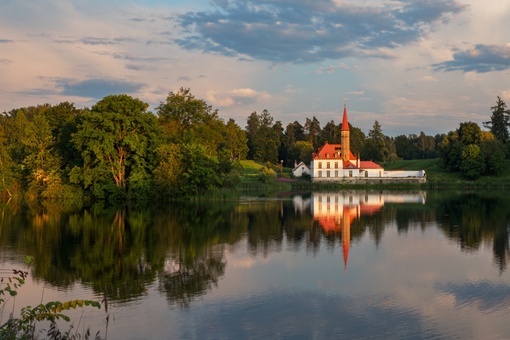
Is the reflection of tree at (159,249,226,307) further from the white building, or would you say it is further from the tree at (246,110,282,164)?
the tree at (246,110,282,164)

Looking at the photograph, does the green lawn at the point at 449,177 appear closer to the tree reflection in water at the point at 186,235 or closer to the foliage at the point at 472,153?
the foliage at the point at 472,153

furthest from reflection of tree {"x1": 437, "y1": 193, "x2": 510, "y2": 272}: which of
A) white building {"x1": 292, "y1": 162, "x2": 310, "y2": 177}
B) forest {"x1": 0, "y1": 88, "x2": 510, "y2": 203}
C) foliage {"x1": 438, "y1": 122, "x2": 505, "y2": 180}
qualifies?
white building {"x1": 292, "y1": 162, "x2": 310, "y2": 177}

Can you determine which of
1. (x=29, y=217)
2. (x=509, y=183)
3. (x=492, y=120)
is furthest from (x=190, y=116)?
(x=492, y=120)

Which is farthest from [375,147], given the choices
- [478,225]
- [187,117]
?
[478,225]

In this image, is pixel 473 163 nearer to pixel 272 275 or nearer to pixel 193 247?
pixel 193 247

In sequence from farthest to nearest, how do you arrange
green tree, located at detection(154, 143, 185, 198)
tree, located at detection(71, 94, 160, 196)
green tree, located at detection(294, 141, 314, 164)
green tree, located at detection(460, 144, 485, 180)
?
green tree, located at detection(294, 141, 314, 164)
green tree, located at detection(460, 144, 485, 180)
green tree, located at detection(154, 143, 185, 198)
tree, located at detection(71, 94, 160, 196)

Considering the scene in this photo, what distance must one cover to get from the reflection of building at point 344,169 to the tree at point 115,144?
142 ft

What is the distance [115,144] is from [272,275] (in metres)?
39.8

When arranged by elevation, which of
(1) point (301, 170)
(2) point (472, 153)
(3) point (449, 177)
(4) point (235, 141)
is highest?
(4) point (235, 141)

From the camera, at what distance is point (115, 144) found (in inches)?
2151

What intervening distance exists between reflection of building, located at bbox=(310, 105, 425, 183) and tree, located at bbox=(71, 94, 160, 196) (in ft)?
142

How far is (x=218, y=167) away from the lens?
56062 millimetres

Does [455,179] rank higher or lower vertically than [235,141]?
lower

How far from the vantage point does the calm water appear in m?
13.0
